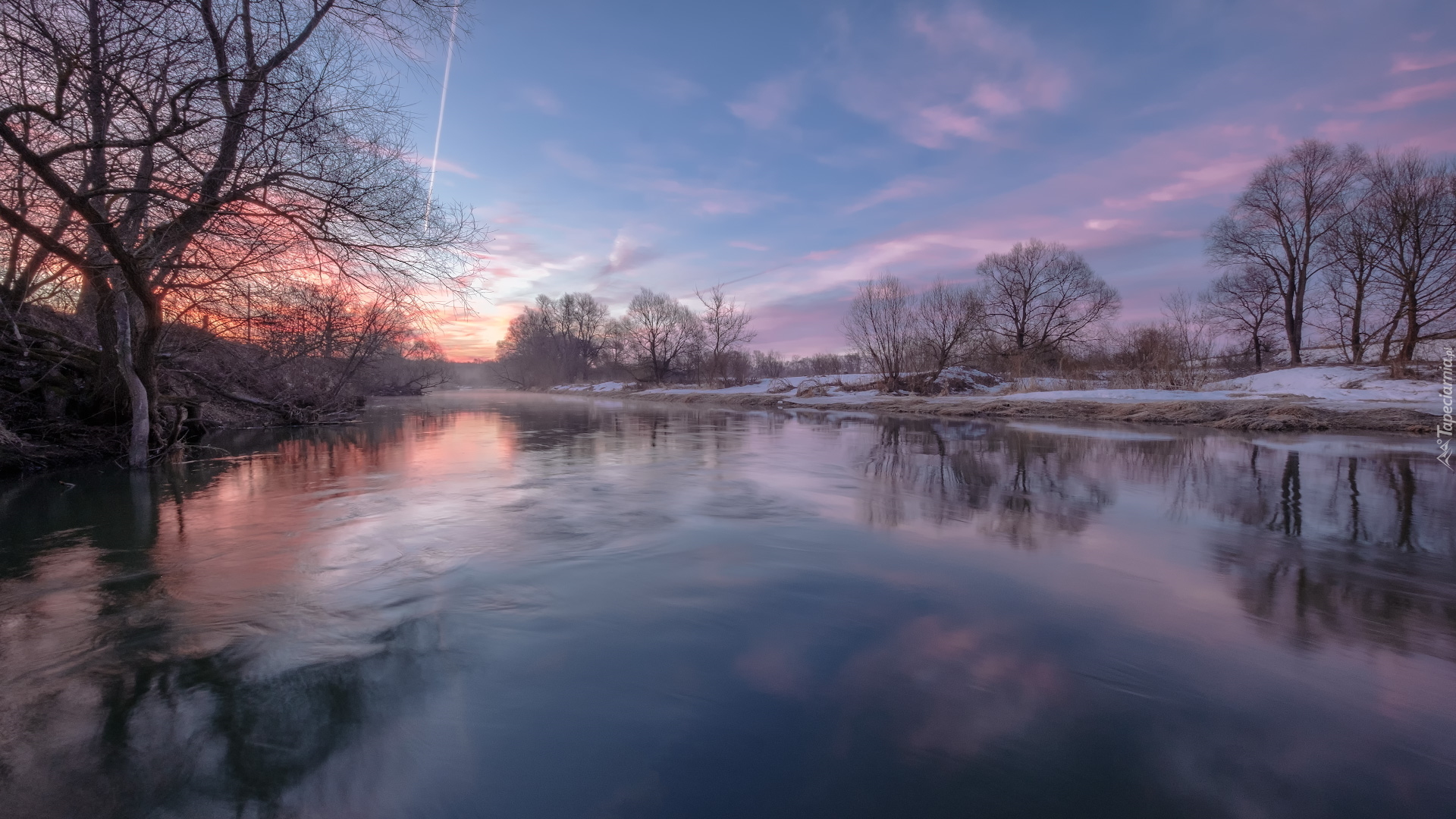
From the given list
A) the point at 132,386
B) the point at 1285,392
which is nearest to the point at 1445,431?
the point at 1285,392

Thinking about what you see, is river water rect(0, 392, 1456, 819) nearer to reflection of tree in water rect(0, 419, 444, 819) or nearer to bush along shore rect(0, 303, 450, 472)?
reflection of tree in water rect(0, 419, 444, 819)

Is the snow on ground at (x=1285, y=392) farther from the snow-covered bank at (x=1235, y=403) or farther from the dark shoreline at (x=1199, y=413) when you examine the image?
the dark shoreline at (x=1199, y=413)

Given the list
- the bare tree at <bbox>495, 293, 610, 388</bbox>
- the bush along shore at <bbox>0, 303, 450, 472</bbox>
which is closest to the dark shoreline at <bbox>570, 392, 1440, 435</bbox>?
the bush along shore at <bbox>0, 303, 450, 472</bbox>

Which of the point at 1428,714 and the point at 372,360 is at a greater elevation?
the point at 372,360

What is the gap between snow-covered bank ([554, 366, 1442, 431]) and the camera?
1317 centimetres

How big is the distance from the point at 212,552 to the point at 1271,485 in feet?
36.6

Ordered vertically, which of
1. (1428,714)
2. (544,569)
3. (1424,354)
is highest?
(1424,354)

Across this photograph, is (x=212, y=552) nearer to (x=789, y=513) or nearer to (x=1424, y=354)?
(x=789, y=513)

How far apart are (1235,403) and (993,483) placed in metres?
12.6

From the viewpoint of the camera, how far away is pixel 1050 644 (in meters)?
3.07

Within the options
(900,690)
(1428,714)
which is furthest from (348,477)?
(1428,714)

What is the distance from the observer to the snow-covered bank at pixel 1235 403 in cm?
1317

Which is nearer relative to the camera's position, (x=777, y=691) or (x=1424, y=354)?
(x=777, y=691)

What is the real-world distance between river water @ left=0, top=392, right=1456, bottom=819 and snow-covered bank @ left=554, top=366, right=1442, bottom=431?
894cm
